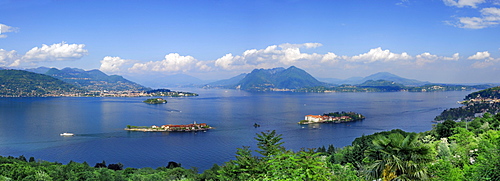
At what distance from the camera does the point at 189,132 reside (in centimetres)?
3544

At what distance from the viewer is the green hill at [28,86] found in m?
91.8

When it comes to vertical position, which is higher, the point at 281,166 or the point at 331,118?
the point at 281,166

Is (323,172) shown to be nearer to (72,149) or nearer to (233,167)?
(233,167)

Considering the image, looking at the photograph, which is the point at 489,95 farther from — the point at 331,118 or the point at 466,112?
the point at 331,118

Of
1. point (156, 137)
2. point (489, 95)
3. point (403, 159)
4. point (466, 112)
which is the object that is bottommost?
point (156, 137)

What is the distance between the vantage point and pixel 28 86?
326 feet

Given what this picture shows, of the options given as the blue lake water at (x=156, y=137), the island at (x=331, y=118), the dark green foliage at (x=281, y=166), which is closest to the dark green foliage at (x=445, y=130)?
the blue lake water at (x=156, y=137)

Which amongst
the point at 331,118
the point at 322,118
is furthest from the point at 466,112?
the point at 322,118

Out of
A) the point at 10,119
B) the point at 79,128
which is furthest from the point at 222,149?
the point at 10,119

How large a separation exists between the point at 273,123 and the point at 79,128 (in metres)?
22.5

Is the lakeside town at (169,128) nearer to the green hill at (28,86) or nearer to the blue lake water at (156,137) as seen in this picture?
the blue lake water at (156,137)

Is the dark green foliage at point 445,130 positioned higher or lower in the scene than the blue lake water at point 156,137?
higher

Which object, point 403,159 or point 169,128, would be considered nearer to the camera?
point 403,159

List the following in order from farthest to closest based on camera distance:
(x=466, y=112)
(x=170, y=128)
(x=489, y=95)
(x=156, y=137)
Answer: (x=489, y=95) < (x=466, y=112) < (x=170, y=128) < (x=156, y=137)
